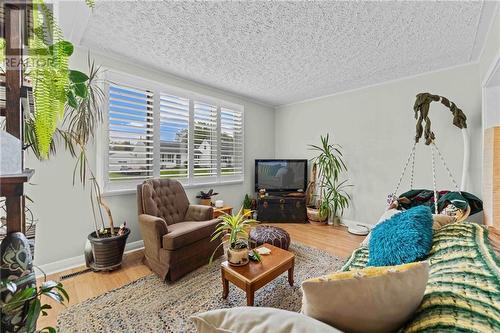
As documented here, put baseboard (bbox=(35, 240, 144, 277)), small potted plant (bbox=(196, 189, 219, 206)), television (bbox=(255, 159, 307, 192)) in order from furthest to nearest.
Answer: television (bbox=(255, 159, 307, 192)) < small potted plant (bbox=(196, 189, 219, 206)) < baseboard (bbox=(35, 240, 144, 277))

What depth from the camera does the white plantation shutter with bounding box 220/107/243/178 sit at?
3.76 meters

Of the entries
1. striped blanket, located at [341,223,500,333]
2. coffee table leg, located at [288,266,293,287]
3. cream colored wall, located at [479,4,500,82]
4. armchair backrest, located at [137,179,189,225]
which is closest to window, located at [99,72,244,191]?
armchair backrest, located at [137,179,189,225]

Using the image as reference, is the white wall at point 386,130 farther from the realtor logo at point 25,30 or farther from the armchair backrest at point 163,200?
the realtor logo at point 25,30

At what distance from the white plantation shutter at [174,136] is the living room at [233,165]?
3 centimetres

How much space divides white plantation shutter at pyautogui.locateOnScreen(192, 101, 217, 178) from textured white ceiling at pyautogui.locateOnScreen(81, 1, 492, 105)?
0.59 m

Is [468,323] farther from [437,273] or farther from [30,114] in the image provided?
[30,114]

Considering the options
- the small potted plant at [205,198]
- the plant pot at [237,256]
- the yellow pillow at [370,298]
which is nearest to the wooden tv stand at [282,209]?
the small potted plant at [205,198]

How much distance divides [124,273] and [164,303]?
0.74 meters

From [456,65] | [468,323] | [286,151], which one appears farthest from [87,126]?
[456,65]

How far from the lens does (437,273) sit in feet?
2.52

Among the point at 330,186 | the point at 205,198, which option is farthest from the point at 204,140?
the point at 330,186

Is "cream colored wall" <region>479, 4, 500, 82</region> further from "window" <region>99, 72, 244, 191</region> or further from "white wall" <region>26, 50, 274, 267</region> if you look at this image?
"white wall" <region>26, 50, 274, 267</region>

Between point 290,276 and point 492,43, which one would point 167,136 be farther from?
point 492,43

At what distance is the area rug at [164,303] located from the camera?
1442mm
